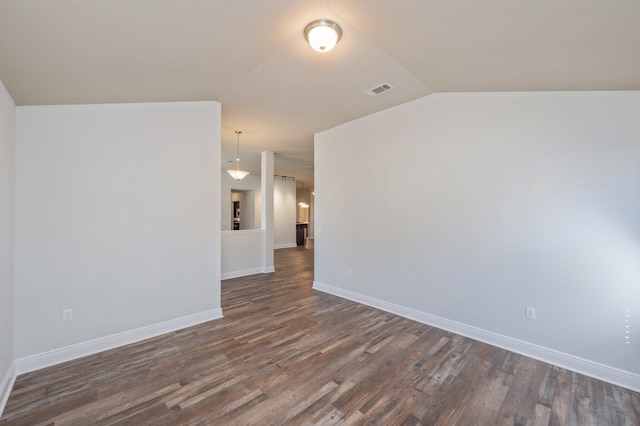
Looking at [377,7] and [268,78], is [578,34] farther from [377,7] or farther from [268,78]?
[268,78]

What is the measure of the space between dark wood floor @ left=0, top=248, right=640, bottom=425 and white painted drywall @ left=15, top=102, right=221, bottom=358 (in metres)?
0.46

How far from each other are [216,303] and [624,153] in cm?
468

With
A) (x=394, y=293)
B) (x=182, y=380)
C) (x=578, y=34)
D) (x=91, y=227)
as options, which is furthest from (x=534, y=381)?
(x=91, y=227)

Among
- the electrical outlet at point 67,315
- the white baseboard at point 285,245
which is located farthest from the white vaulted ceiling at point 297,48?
the white baseboard at point 285,245

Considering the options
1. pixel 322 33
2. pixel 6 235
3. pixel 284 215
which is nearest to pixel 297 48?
pixel 322 33

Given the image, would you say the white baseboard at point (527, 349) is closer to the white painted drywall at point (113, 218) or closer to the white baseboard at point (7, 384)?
the white painted drywall at point (113, 218)

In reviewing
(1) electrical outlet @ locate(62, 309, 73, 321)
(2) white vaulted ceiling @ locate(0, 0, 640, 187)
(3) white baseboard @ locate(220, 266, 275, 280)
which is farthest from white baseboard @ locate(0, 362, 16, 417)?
(3) white baseboard @ locate(220, 266, 275, 280)

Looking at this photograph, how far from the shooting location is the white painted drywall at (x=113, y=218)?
2.51m

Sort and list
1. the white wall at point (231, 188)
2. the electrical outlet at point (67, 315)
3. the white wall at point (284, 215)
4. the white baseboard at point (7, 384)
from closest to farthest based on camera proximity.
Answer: the white baseboard at point (7, 384), the electrical outlet at point (67, 315), the white wall at point (231, 188), the white wall at point (284, 215)

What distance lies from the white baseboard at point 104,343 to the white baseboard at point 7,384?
9cm

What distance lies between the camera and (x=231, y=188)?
9914mm

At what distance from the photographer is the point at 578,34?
176 centimetres

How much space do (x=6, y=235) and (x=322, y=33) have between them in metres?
3.13

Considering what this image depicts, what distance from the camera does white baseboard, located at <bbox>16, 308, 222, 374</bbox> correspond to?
2459mm
